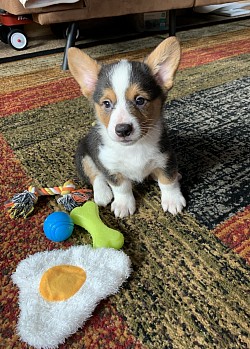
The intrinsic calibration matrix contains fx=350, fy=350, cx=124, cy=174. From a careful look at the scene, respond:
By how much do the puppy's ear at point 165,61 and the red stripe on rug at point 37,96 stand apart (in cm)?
115

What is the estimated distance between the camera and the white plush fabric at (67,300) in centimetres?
82

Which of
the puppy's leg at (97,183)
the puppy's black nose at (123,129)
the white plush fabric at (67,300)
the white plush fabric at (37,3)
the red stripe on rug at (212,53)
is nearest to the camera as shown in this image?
the white plush fabric at (67,300)

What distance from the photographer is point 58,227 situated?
110 cm

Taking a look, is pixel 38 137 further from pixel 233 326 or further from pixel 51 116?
pixel 233 326

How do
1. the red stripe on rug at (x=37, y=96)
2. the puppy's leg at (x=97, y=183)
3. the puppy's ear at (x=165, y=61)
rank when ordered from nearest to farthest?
the puppy's ear at (x=165, y=61) → the puppy's leg at (x=97, y=183) → the red stripe on rug at (x=37, y=96)

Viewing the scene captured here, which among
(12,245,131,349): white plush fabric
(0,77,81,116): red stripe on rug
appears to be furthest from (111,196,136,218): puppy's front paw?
(0,77,81,116): red stripe on rug

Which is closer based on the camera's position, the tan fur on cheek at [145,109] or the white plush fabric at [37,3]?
the tan fur on cheek at [145,109]

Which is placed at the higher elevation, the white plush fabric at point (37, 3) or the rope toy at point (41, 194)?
the white plush fabric at point (37, 3)

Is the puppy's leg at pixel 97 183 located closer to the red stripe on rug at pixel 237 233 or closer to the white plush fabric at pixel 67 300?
the white plush fabric at pixel 67 300

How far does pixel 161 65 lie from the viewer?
1194mm

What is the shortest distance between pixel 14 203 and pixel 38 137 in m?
0.62

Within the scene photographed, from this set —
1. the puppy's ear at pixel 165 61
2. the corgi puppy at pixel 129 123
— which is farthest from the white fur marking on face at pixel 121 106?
the puppy's ear at pixel 165 61

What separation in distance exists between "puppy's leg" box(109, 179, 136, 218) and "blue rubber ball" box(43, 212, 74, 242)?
187 millimetres

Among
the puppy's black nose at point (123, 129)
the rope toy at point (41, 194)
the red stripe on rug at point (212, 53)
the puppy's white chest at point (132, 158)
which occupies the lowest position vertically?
the red stripe on rug at point (212, 53)
